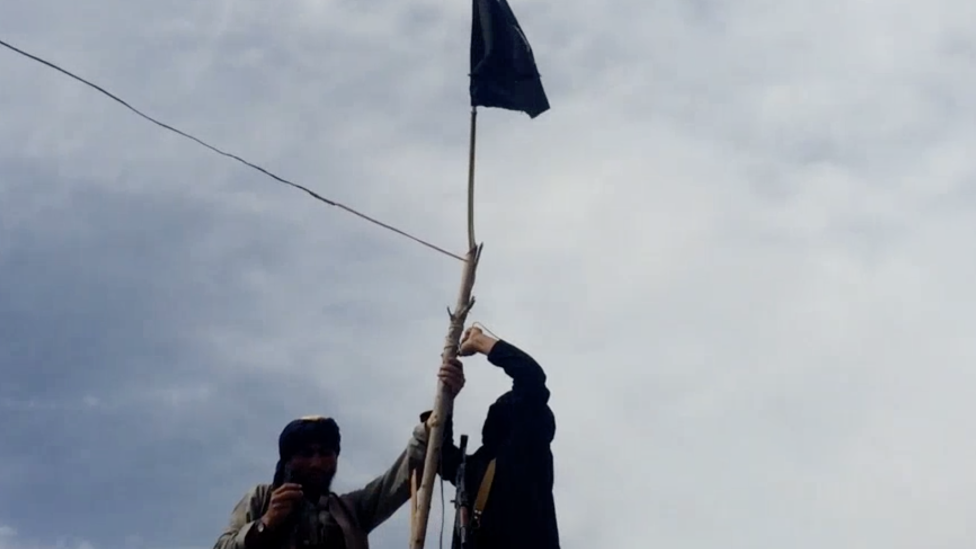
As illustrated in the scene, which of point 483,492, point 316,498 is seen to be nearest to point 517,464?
point 483,492

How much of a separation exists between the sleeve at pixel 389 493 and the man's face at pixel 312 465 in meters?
0.26

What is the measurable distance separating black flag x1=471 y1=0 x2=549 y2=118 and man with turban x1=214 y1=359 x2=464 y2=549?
2.07m

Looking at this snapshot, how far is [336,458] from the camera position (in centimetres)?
848

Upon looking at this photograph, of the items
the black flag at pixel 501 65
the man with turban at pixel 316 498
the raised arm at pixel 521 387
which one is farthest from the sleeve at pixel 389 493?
the black flag at pixel 501 65

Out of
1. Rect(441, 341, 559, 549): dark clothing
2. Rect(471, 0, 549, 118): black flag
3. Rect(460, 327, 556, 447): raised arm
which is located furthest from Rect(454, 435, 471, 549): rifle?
Rect(471, 0, 549, 118): black flag

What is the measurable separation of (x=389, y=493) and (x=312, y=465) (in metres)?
0.55

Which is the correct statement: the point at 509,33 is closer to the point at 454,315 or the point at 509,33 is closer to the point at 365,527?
the point at 454,315

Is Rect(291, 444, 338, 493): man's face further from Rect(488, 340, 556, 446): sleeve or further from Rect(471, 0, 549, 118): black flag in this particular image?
Rect(471, 0, 549, 118): black flag

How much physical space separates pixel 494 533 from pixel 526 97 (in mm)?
3085

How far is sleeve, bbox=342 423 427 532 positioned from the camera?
8.48 meters

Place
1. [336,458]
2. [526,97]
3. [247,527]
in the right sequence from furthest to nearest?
[526,97], [336,458], [247,527]

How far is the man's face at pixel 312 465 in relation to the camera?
834 cm

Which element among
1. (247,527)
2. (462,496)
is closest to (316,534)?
(247,527)

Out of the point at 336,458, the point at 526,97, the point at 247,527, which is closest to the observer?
the point at 247,527
